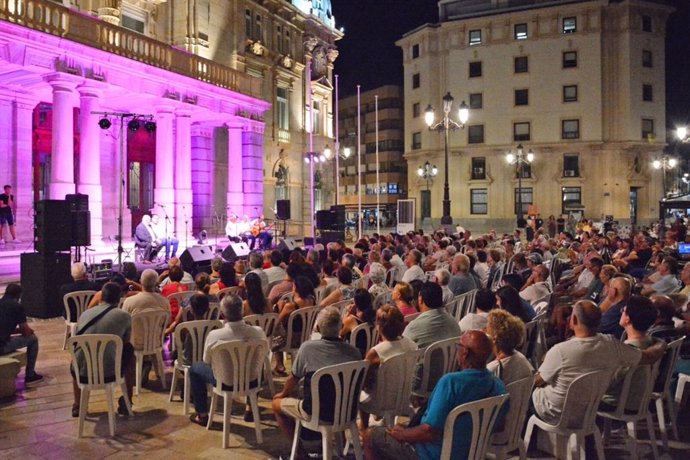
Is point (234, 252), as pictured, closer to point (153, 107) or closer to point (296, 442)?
point (153, 107)

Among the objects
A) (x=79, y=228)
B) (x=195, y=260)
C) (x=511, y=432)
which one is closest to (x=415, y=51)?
(x=195, y=260)

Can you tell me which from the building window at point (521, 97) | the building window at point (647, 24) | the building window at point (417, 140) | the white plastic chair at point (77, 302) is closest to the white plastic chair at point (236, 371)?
the white plastic chair at point (77, 302)

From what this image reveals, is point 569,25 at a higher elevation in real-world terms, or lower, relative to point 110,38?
higher

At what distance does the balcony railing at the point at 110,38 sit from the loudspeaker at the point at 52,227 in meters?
5.58

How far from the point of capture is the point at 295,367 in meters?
4.46

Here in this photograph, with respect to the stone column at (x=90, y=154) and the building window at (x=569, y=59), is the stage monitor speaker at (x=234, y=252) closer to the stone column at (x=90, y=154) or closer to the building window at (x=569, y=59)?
the stone column at (x=90, y=154)

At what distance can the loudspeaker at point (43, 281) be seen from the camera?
34.8ft

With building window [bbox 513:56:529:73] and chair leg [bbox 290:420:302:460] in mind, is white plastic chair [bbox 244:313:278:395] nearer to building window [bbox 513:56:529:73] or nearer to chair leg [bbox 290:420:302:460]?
chair leg [bbox 290:420:302:460]

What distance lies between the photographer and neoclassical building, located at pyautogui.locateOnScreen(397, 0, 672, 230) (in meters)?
43.3

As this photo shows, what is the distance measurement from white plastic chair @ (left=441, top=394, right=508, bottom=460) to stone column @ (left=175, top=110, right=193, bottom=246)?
1697cm

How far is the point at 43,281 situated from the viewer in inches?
417

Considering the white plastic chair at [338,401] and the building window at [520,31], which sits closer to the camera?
the white plastic chair at [338,401]

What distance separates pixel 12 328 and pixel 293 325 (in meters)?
3.18

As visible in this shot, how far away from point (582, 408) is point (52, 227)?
977 cm
